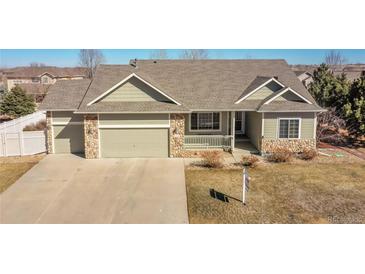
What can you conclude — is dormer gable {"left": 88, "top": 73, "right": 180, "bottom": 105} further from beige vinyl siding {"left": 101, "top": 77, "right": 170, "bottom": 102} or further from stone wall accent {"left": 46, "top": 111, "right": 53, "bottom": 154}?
stone wall accent {"left": 46, "top": 111, "right": 53, "bottom": 154}

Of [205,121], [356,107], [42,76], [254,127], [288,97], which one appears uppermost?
[42,76]

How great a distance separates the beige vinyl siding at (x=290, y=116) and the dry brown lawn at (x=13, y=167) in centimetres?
1318

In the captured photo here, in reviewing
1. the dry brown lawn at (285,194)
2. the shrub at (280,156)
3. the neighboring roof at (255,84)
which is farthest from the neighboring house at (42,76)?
the dry brown lawn at (285,194)

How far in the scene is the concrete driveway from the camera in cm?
1065

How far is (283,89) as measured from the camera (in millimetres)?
18625

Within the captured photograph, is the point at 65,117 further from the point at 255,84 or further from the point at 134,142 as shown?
the point at 255,84

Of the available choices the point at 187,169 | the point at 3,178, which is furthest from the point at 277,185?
the point at 3,178

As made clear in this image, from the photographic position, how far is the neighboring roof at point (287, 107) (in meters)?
17.9

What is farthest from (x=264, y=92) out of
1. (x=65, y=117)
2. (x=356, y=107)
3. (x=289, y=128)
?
(x=65, y=117)

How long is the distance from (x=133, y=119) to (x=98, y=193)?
235 inches

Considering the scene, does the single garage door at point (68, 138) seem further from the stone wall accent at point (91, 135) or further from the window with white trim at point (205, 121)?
the window with white trim at point (205, 121)

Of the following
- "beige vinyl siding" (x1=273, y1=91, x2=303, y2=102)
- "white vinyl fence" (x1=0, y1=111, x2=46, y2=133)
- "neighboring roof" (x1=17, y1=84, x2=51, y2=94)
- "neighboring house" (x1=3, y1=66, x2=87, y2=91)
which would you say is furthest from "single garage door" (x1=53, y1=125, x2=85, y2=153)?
"neighboring house" (x1=3, y1=66, x2=87, y2=91)

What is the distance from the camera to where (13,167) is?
1600cm
